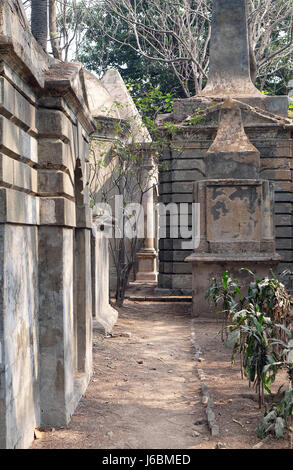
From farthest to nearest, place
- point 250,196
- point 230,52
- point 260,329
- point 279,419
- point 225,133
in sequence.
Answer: point 230,52 → point 225,133 → point 250,196 → point 260,329 → point 279,419

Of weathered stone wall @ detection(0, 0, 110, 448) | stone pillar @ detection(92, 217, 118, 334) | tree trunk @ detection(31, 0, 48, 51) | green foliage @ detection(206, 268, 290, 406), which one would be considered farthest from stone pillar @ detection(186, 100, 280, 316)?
weathered stone wall @ detection(0, 0, 110, 448)

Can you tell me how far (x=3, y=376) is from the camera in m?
3.79

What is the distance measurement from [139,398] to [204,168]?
9.20 metres

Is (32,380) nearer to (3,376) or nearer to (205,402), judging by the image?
(3,376)

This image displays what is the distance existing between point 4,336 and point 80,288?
8.59ft

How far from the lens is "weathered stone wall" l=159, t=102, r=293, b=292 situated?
14.1 metres

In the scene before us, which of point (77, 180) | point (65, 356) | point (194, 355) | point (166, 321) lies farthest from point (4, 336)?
point (166, 321)

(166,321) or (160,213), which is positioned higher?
(160,213)

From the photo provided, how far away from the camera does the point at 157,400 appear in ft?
19.4

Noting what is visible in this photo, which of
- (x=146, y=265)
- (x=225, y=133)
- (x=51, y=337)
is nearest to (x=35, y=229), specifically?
(x=51, y=337)

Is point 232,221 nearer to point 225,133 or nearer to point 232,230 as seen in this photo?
point 232,230

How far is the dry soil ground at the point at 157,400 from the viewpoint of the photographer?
4.68 meters

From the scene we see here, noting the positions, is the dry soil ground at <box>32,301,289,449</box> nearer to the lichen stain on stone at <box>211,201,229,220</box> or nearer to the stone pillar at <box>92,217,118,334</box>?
the stone pillar at <box>92,217,118,334</box>

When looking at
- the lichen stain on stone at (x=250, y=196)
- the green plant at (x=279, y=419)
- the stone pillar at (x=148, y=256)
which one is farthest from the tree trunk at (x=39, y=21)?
the green plant at (x=279, y=419)
